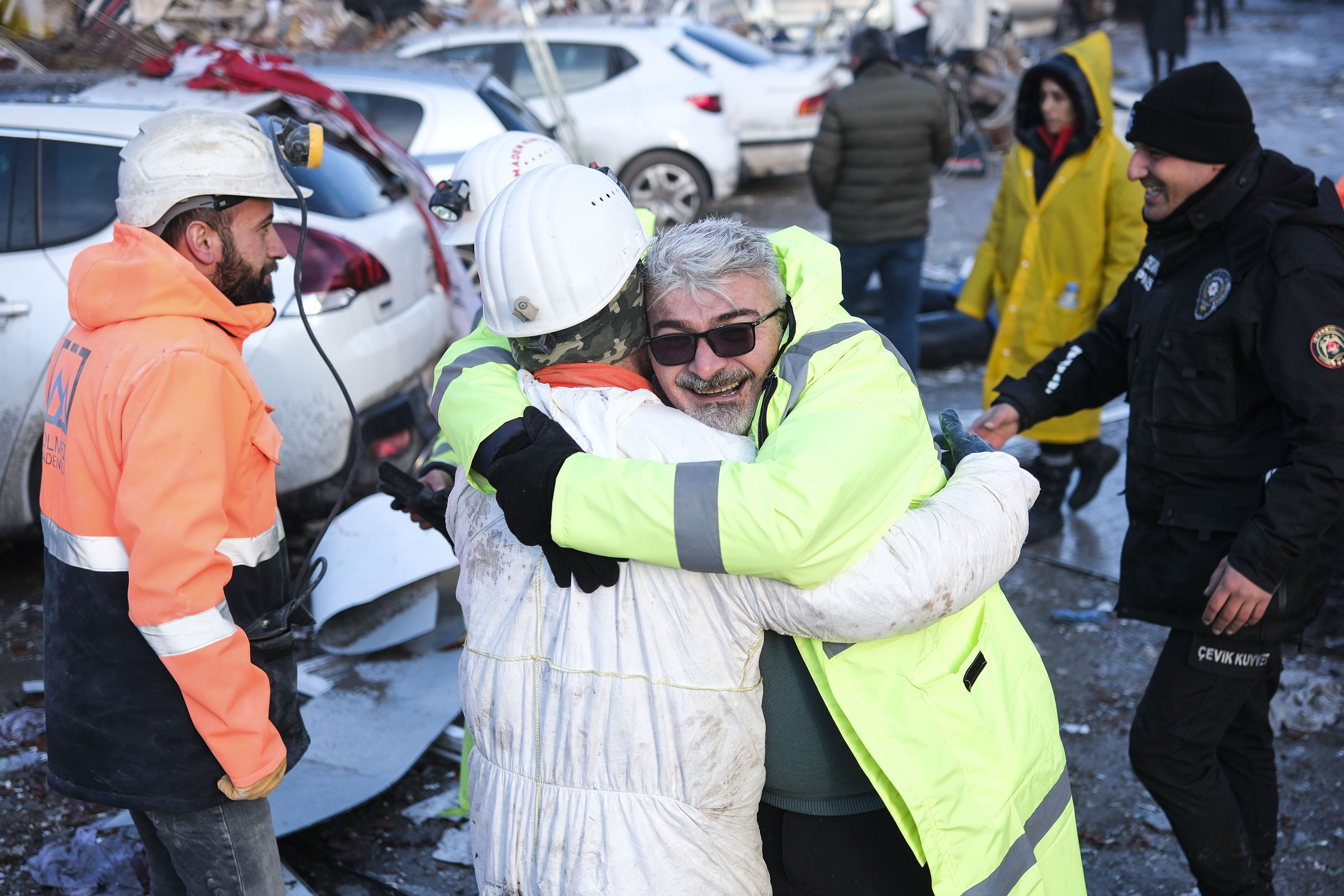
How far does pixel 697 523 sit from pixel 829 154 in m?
5.39

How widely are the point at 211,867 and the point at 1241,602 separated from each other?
91.9 inches

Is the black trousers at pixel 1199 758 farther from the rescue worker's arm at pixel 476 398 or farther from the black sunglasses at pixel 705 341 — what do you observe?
the rescue worker's arm at pixel 476 398

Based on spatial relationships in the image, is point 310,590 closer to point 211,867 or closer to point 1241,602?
point 211,867

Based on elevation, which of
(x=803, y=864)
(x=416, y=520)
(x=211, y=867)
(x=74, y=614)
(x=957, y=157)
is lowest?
(x=957, y=157)

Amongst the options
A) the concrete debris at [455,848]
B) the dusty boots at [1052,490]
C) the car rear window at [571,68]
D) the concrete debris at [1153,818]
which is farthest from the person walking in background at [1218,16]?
the concrete debris at [455,848]

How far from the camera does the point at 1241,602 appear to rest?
254cm

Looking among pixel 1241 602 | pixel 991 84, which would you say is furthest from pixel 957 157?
pixel 1241 602

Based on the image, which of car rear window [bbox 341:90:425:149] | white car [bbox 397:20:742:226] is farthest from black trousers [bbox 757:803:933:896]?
white car [bbox 397:20:742:226]

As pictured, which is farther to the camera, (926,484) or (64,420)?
(64,420)

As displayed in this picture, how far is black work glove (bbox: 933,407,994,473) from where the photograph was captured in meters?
2.09

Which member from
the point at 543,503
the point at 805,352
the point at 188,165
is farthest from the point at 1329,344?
the point at 188,165

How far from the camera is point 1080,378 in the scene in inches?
123

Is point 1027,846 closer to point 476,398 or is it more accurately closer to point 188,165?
point 476,398

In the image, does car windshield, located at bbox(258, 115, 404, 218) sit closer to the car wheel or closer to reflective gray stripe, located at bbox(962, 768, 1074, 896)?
reflective gray stripe, located at bbox(962, 768, 1074, 896)
